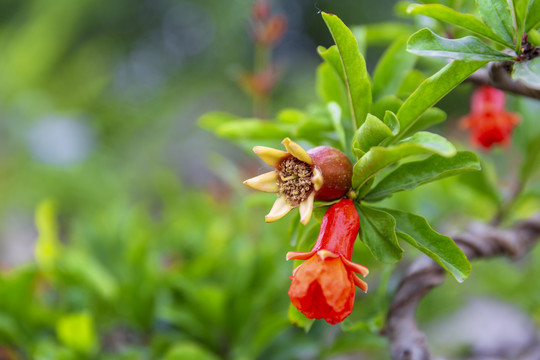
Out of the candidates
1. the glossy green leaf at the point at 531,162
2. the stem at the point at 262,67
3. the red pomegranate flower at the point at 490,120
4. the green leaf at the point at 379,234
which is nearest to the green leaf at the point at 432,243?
the green leaf at the point at 379,234

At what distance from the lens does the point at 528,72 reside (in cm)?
39

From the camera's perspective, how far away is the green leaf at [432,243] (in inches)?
16.5

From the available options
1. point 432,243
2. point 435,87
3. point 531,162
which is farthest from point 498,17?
point 531,162

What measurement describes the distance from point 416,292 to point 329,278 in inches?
9.2

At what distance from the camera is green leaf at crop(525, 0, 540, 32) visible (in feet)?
1.34

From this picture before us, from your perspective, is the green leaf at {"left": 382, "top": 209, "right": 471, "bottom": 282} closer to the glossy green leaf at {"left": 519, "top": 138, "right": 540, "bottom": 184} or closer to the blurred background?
the blurred background

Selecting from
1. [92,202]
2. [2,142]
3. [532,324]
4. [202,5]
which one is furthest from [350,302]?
[202,5]

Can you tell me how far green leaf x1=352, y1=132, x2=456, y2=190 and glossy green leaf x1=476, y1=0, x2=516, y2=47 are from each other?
5.9 inches

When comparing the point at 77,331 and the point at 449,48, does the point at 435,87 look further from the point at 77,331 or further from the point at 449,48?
the point at 77,331

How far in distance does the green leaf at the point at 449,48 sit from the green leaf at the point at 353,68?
51mm

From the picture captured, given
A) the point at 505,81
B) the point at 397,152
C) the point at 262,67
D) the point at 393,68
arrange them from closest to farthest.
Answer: the point at 397,152, the point at 505,81, the point at 393,68, the point at 262,67

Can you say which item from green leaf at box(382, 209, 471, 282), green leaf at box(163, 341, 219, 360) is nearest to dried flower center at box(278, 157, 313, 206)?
green leaf at box(382, 209, 471, 282)

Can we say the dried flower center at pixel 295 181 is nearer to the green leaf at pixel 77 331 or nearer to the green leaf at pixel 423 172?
the green leaf at pixel 423 172

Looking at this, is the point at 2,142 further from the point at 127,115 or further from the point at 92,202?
the point at 127,115
